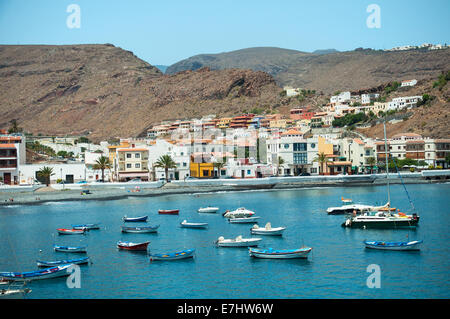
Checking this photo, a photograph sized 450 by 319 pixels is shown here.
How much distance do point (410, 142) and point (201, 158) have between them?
151ft

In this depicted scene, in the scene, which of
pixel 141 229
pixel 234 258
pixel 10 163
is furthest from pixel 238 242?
pixel 10 163

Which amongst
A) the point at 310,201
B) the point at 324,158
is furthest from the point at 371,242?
the point at 324,158

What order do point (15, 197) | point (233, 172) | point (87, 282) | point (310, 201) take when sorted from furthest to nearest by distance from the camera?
point (233, 172) → point (15, 197) → point (310, 201) → point (87, 282)

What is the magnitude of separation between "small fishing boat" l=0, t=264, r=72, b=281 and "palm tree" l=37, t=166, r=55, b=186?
2379 inches

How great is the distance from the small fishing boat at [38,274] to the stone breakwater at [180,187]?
47883 mm

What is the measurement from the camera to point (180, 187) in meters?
95.9

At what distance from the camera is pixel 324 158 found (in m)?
107

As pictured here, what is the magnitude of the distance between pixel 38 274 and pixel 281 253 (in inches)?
658

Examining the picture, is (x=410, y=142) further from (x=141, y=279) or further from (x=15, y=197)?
(x=141, y=279)

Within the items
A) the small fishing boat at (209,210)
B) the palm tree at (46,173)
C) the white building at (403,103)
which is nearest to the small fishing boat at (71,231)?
the small fishing boat at (209,210)

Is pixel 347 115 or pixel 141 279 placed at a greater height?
pixel 347 115

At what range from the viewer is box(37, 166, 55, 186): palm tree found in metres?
94.7

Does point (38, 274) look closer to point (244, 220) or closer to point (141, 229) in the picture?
point (141, 229)

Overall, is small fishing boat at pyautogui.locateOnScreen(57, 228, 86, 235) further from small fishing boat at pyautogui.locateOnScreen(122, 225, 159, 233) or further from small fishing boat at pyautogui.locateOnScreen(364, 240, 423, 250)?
small fishing boat at pyautogui.locateOnScreen(364, 240, 423, 250)
